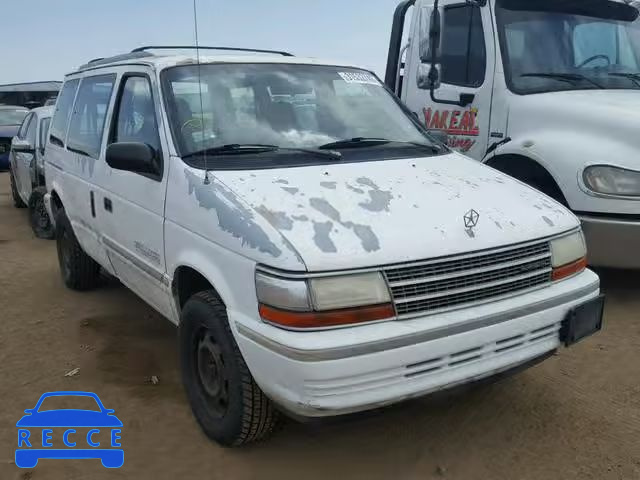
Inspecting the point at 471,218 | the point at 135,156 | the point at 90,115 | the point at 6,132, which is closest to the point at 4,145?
the point at 6,132

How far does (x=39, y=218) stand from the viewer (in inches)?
310

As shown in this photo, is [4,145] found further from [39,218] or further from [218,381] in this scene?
[218,381]

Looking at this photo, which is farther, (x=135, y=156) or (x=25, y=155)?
(x=25, y=155)

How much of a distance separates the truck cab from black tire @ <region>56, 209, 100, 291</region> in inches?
129

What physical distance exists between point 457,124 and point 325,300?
12.0ft

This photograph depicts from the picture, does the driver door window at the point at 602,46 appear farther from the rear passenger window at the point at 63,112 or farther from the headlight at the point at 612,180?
the rear passenger window at the point at 63,112

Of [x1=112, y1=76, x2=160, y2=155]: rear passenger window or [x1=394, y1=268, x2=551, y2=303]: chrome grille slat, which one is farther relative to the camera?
[x1=112, y1=76, x2=160, y2=155]: rear passenger window

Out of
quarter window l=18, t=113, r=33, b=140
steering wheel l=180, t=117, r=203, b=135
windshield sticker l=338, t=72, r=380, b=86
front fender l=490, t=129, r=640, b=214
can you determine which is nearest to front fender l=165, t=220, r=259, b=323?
steering wheel l=180, t=117, r=203, b=135

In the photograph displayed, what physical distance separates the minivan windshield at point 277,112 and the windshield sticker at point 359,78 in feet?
0.03

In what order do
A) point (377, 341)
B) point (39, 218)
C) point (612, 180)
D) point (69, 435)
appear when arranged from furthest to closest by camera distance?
point (39, 218) < point (612, 180) < point (69, 435) < point (377, 341)

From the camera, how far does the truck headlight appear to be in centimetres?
241

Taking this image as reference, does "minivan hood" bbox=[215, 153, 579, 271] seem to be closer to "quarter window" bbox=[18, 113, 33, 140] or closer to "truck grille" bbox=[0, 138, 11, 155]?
"quarter window" bbox=[18, 113, 33, 140]

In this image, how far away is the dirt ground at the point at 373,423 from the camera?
2865mm

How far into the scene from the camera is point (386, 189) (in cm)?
297
